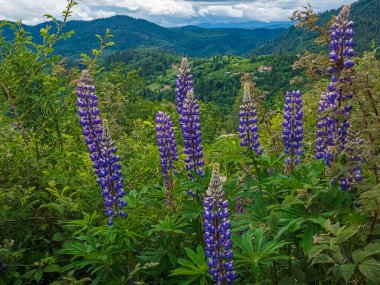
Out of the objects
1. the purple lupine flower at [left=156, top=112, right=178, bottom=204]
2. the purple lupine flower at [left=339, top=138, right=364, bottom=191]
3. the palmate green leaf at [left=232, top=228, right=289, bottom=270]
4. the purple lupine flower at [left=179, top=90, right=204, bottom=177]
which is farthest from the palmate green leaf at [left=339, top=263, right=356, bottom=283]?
the purple lupine flower at [left=156, top=112, right=178, bottom=204]

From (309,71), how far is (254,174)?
320 centimetres

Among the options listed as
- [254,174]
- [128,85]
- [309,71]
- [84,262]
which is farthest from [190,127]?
[128,85]

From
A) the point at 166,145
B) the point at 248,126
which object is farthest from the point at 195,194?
the point at 248,126

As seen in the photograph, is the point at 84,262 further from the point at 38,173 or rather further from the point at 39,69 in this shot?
the point at 39,69

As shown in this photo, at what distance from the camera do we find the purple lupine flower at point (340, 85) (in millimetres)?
3727

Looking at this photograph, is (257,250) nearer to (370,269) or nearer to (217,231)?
(217,231)

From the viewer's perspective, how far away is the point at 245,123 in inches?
210

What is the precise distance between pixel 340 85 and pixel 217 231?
1.68 meters

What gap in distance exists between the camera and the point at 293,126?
5.36 m

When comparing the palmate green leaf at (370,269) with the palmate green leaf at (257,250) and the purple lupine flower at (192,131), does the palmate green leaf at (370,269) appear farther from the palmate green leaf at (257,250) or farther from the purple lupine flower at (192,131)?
the purple lupine flower at (192,131)

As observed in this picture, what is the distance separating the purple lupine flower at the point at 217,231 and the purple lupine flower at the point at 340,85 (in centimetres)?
118

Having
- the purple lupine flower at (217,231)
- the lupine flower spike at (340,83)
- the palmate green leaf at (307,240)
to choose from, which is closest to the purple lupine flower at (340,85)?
the lupine flower spike at (340,83)

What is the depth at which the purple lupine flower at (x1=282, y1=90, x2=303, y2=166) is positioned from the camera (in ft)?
17.4

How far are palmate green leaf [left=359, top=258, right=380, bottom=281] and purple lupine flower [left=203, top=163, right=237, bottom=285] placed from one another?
3.58 feet
